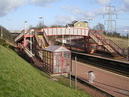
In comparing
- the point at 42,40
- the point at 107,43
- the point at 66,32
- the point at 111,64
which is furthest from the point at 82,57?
the point at 111,64

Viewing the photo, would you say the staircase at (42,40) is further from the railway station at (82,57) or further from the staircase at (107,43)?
the staircase at (107,43)

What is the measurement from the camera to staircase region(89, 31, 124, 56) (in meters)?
46.7

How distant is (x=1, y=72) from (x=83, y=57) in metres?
37.1

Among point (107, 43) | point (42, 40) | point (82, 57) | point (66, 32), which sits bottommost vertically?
point (82, 57)

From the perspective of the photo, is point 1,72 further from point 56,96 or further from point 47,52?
point 47,52

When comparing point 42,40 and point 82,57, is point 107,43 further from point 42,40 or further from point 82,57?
point 42,40

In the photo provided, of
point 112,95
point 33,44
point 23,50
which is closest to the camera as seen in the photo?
point 112,95

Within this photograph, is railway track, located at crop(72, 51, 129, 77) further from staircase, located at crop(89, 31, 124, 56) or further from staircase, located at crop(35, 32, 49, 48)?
staircase, located at crop(35, 32, 49, 48)

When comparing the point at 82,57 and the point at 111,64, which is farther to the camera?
the point at 82,57

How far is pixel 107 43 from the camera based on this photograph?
48406mm

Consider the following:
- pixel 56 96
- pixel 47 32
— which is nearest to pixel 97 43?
pixel 47 32

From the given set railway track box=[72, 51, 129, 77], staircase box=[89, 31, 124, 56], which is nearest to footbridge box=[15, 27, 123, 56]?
staircase box=[89, 31, 124, 56]

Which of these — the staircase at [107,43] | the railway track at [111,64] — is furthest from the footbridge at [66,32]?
the railway track at [111,64]

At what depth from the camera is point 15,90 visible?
Result: 9312 mm
